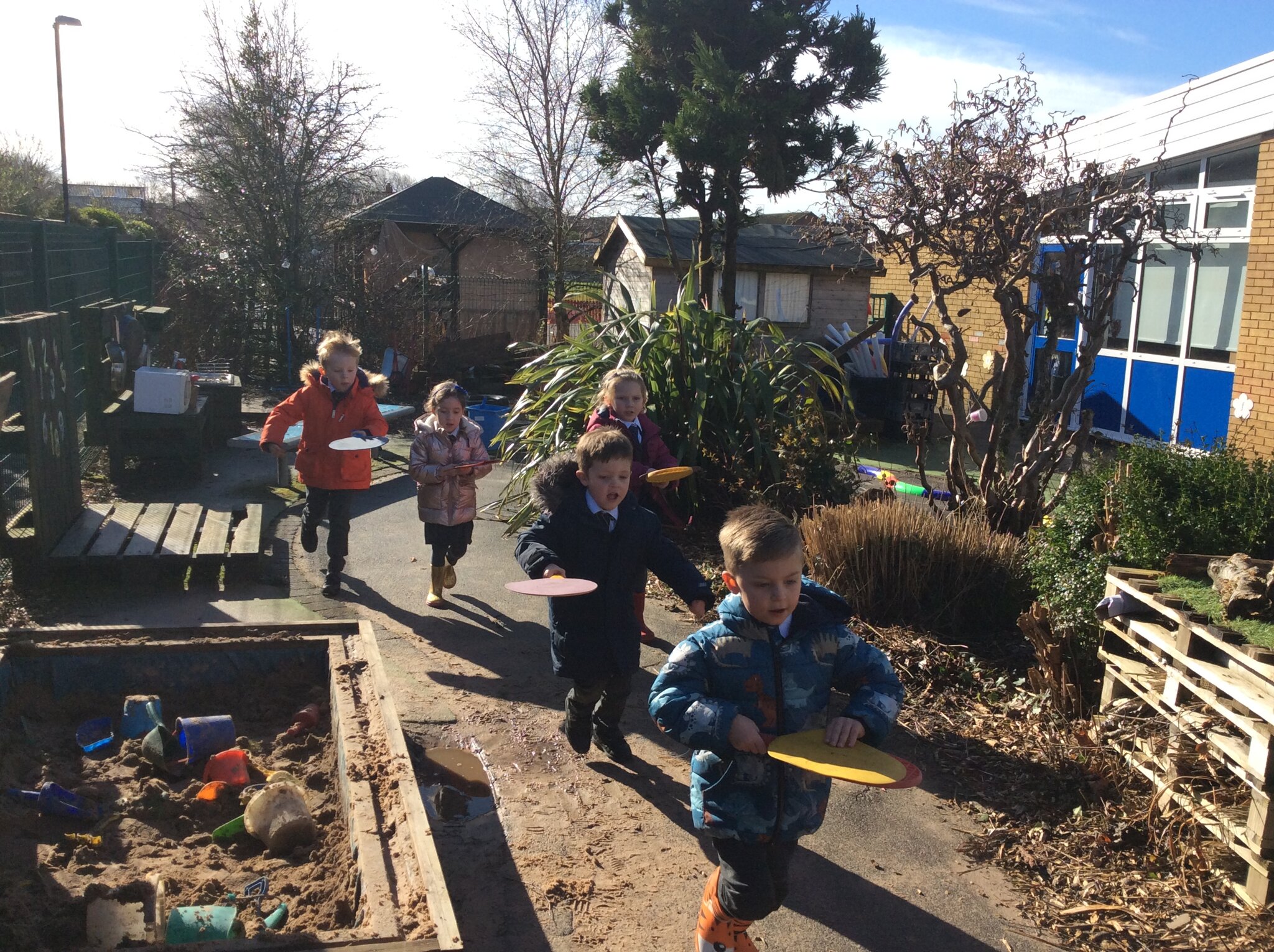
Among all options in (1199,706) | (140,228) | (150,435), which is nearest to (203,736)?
(1199,706)

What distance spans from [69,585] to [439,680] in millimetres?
2590

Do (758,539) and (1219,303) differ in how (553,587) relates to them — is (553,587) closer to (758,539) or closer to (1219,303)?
(758,539)

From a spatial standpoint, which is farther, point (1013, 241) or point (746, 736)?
point (1013, 241)

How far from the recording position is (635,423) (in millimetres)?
5871

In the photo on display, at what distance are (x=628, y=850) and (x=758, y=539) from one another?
155 cm

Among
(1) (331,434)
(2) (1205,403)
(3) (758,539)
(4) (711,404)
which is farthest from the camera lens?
(2) (1205,403)

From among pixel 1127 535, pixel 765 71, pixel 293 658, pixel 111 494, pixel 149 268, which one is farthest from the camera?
pixel 765 71

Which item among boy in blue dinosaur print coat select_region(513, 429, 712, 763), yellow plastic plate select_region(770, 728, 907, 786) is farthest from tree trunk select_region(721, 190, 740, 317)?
yellow plastic plate select_region(770, 728, 907, 786)

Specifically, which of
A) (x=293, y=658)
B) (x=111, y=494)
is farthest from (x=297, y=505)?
(x=293, y=658)

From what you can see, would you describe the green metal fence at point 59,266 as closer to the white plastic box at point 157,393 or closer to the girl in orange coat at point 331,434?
the white plastic box at point 157,393

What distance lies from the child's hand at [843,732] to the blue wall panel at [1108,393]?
1265 centimetres

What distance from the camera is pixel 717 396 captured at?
25.6 feet

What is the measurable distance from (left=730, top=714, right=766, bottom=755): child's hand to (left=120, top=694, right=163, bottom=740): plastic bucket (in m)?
2.35

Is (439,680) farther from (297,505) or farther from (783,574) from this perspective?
(297,505)
